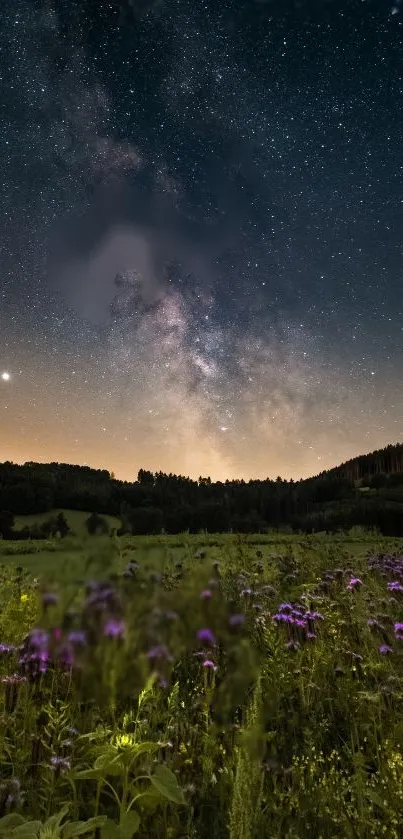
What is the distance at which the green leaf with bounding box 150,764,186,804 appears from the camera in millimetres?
1794

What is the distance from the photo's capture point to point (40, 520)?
25.1m

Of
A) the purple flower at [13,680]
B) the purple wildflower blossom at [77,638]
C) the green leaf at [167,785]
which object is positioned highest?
the purple wildflower blossom at [77,638]

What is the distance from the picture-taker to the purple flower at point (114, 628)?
11.5 ft

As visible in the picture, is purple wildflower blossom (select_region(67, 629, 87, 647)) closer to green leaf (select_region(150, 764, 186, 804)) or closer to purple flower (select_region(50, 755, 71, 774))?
purple flower (select_region(50, 755, 71, 774))

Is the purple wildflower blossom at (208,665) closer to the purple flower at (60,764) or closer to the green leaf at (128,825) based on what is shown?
the purple flower at (60,764)

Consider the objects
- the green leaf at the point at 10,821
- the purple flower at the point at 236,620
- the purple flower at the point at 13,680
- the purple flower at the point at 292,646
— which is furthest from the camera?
the purple flower at the point at 236,620

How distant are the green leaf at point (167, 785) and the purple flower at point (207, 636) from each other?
6.20 ft

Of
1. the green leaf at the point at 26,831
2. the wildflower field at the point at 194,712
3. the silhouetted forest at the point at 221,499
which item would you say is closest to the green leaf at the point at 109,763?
the wildflower field at the point at 194,712

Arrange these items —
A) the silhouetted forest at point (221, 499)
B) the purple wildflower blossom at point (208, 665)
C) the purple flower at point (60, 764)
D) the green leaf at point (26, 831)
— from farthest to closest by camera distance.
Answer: the silhouetted forest at point (221, 499), the purple wildflower blossom at point (208, 665), the purple flower at point (60, 764), the green leaf at point (26, 831)

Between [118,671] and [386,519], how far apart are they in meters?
19.7

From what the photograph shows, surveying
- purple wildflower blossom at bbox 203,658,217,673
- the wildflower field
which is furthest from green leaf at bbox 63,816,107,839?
purple wildflower blossom at bbox 203,658,217,673

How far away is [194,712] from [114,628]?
0.82 metres

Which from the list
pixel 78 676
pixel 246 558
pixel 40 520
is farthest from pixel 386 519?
pixel 78 676

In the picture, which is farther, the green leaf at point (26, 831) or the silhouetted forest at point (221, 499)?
the silhouetted forest at point (221, 499)
